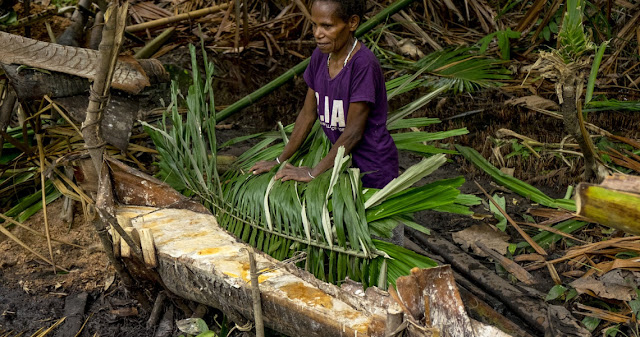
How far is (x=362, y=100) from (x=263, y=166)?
0.54m

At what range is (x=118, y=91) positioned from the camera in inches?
99.9

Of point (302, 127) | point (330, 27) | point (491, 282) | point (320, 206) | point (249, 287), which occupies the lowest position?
point (491, 282)

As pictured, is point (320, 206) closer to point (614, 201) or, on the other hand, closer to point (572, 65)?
point (572, 65)

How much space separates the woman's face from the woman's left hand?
1.51ft

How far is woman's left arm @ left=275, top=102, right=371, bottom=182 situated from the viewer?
7.47 feet

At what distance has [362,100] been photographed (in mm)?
2229

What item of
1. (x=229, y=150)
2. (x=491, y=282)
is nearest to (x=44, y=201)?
(x=229, y=150)

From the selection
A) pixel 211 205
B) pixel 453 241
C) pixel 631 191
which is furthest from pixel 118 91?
pixel 631 191

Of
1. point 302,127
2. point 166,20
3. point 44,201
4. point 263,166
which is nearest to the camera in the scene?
point 263,166

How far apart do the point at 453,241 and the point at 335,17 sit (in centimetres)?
129

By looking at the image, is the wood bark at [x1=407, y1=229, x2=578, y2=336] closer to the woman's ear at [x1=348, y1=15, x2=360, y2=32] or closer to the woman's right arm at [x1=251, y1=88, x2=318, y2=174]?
the woman's right arm at [x1=251, y1=88, x2=318, y2=174]

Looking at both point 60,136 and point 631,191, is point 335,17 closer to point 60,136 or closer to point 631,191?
point 631,191

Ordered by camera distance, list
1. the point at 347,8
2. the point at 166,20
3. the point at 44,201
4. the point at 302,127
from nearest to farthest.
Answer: the point at 347,8
the point at 302,127
the point at 44,201
the point at 166,20

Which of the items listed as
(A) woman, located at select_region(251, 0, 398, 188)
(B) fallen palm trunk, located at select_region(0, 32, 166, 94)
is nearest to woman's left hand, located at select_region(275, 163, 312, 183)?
(A) woman, located at select_region(251, 0, 398, 188)
